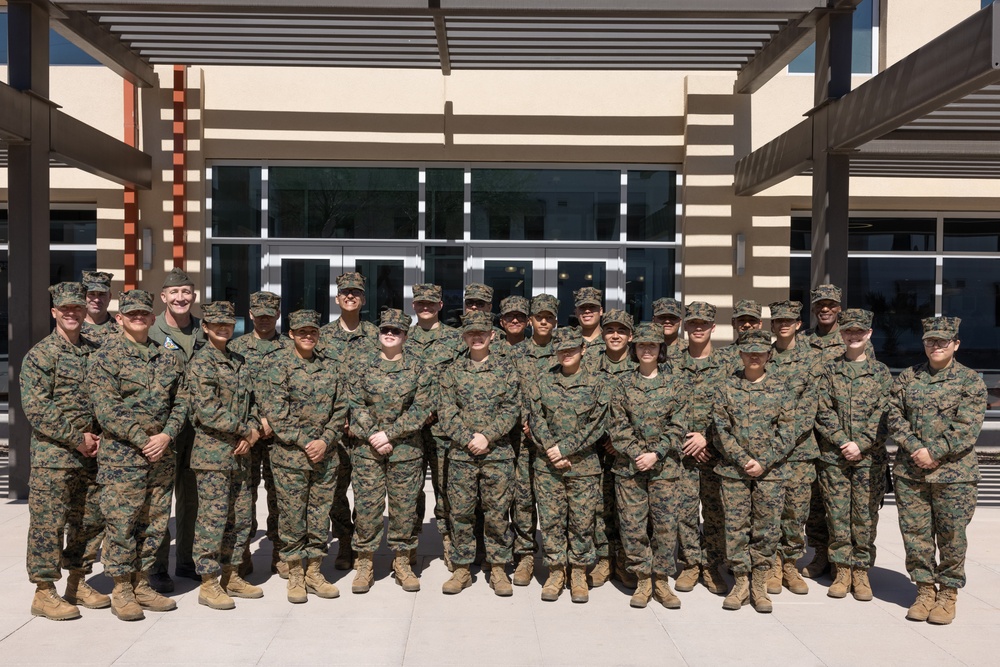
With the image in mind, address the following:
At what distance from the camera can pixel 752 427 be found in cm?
552

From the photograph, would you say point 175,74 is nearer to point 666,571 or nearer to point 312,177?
point 312,177

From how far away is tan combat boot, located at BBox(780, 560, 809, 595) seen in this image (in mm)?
5824

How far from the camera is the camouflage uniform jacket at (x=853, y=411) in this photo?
569 cm

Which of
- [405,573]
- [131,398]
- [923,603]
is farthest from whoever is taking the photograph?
[405,573]

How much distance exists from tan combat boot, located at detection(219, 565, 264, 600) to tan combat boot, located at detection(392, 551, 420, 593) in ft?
3.03

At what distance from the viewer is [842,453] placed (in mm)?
5707

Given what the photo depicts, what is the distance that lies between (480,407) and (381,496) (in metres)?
0.93

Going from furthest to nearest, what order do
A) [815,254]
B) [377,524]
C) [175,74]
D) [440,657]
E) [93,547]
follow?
[175,74]
[815,254]
[377,524]
[93,547]
[440,657]

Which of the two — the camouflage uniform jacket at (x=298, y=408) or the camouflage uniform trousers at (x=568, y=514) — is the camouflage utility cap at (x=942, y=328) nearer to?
the camouflage uniform trousers at (x=568, y=514)

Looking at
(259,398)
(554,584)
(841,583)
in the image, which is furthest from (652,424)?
(259,398)

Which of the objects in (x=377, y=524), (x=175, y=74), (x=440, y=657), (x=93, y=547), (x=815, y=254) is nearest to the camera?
(x=440, y=657)

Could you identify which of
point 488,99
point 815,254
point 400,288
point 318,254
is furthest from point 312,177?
point 815,254

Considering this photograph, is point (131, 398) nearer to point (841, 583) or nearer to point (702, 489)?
point (702, 489)

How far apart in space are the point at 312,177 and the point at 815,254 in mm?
6819
